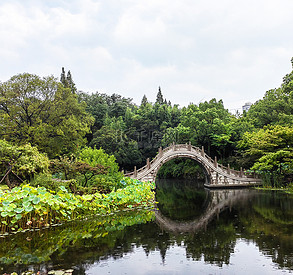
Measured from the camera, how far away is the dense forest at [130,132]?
15.9 meters

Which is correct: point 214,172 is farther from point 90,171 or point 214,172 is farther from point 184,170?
point 90,171

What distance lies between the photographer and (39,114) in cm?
1706

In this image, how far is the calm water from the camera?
488 cm

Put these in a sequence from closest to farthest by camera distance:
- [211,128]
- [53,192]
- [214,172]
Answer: [53,192], [214,172], [211,128]

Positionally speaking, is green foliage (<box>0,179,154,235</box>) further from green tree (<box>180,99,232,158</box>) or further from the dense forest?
green tree (<box>180,99,232,158</box>)

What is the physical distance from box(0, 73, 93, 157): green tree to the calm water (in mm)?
9361

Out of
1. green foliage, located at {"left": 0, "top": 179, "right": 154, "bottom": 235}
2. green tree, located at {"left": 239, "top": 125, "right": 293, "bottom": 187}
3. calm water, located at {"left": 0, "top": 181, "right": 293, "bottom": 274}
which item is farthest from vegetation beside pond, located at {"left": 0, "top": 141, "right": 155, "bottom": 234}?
green tree, located at {"left": 239, "top": 125, "right": 293, "bottom": 187}

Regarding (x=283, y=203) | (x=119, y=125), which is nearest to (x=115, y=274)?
(x=283, y=203)

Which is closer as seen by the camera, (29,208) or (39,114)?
(29,208)

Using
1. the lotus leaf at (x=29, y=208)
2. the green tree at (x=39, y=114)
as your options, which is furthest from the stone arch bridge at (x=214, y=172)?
the lotus leaf at (x=29, y=208)

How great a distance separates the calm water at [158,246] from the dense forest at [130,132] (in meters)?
3.16

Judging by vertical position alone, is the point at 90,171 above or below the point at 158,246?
above

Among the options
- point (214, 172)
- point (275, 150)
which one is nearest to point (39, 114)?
point (214, 172)

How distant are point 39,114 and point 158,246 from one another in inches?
539
